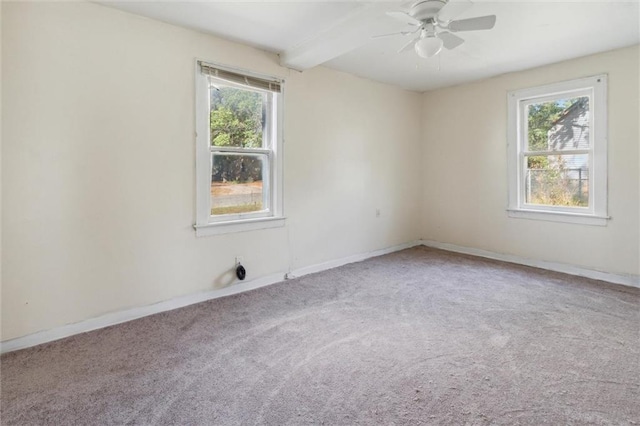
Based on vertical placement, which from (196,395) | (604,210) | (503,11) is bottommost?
(196,395)

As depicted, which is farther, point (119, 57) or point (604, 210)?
point (604, 210)

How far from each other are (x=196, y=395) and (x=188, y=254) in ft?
4.78

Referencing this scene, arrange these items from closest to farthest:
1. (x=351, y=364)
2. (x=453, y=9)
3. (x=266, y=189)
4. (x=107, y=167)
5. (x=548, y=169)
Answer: (x=351, y=364), (x=453, y=9), (x=107, y=167), (x=266, y=189), (x=548, y=169)

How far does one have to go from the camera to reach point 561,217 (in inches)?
155

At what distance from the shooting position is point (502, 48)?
11.2 ft


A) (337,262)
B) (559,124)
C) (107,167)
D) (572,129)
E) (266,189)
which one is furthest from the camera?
(337,262)

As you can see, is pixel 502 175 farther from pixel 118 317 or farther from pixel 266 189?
pixel 118 317

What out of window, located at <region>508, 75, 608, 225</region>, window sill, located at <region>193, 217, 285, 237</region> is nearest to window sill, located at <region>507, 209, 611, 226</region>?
window, located at <region>508, 75, 608, 225</region>

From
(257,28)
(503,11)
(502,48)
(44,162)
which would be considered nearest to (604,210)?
(502,48)

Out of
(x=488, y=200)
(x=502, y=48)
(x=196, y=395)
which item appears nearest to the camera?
(x=196, y=395)

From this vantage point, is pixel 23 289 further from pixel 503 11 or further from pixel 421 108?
pixel 421 108

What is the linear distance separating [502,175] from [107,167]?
4.44 m

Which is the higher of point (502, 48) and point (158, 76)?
point (502, 48)

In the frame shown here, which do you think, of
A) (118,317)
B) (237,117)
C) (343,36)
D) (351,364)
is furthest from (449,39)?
(118,317)
